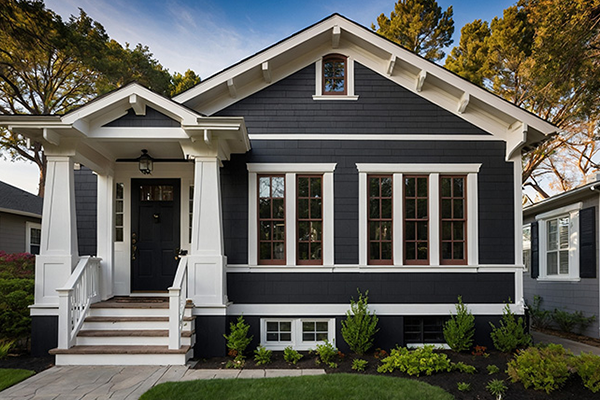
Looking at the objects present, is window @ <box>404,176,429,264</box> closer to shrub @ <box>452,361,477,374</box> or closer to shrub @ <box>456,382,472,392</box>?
shrub @ <box>452,361,477,374</box>

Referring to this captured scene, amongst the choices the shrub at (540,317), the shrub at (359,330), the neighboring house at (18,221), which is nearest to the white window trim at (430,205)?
the shrub at (359,330)

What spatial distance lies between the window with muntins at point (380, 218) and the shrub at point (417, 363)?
1.92 m

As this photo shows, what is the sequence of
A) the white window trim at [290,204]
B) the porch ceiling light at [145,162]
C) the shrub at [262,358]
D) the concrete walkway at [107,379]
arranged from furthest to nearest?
the white window trim at [290,204] < the porch ceiling light at [145,162] < the shrub at [262,358] < the concrete walkway at [107,379]

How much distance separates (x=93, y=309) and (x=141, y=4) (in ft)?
34.4

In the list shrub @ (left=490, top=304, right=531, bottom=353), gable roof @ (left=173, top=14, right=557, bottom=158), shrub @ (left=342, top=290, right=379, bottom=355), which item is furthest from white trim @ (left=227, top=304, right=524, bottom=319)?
gable roof @ (left=173, top=14, right=557, bottom=158)

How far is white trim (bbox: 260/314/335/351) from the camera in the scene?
6938 mm

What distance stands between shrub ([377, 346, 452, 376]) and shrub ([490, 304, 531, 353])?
5.55ft

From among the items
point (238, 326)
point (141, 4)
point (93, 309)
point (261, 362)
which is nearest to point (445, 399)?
point (261, 362)

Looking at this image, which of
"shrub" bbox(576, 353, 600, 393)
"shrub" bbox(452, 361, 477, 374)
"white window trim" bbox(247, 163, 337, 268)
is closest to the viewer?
"shrub" bbox(576, 353, 600, 393)

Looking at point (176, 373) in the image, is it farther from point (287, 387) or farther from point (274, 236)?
point (274, 236)

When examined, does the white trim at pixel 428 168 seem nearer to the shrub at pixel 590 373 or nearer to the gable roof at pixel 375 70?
the gable roof at pixel 375 70

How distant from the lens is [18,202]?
46.4ft

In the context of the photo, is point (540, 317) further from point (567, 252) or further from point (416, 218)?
point (416, 218)

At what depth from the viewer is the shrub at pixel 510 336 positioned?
6633mm
